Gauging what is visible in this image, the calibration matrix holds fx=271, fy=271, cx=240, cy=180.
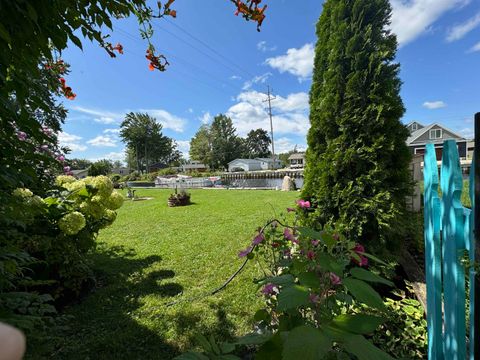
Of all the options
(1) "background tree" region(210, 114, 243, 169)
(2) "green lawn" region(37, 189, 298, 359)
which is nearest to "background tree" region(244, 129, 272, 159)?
(1) "background tree" region(210, 114, 243, 169)

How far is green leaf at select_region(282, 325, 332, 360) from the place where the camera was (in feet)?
2.25

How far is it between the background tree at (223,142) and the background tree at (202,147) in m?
0.90

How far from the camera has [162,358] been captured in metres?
2.20

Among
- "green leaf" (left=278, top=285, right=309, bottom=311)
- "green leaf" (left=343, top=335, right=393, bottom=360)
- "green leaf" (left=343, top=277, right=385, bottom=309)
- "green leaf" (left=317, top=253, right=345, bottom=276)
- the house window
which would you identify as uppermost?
the house window

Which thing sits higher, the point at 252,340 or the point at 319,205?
the point at 319,205

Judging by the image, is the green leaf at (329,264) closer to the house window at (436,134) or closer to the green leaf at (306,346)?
the green leaf at (306,346)

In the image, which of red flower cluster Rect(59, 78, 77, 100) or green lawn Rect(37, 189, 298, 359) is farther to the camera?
green lawn Rect(37, 189, 298, 359)

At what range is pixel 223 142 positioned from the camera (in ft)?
204

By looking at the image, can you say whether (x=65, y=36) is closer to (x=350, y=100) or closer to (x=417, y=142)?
(x=350, y=100)

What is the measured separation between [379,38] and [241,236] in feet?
13.8

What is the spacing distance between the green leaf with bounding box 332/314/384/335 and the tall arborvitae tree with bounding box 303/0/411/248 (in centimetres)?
186

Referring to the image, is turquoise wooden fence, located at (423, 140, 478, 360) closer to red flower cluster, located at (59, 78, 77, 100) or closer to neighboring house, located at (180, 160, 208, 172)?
red flower cluster, located at (59, 78, 77, 100)


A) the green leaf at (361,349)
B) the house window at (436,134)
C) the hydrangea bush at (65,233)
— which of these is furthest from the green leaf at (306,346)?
the house window at (436,134)

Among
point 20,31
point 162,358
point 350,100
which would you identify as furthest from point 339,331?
point 350,100
